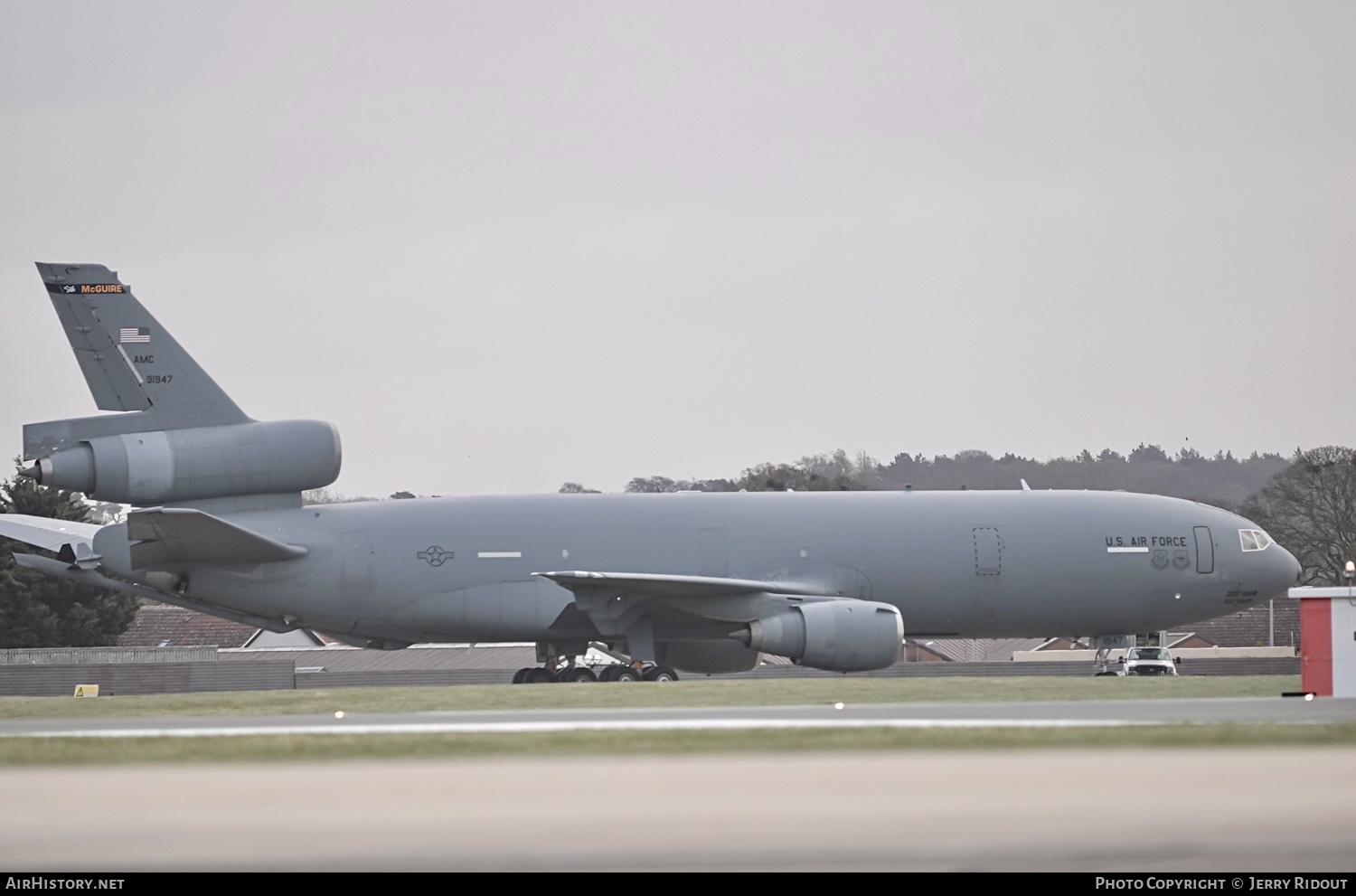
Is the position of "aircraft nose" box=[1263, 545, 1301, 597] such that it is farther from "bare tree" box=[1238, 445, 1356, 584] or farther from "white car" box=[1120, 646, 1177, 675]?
"bare tree" box=[1238, 445, 1356, 584]

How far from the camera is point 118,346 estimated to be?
3291cm

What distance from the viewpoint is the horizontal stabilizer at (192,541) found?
3183 centimetres

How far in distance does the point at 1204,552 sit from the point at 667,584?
12.6m

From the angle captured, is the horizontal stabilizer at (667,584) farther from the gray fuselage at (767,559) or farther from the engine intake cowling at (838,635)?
the engine intake cowling at (838,635)

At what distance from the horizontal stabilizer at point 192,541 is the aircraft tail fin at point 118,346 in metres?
2.15

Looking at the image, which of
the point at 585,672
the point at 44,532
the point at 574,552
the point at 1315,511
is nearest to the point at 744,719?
the point at 574,552

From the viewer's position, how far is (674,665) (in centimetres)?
3631

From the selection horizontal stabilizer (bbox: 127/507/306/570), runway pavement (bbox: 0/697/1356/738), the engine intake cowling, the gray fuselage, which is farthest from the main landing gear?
runway pavement (bbox: 0/697/1356/738)

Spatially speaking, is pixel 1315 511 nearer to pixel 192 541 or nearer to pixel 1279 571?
pixel 1279 571

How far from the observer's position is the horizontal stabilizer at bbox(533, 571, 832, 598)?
32938mm

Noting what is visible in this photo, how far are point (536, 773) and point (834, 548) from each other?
21.7 meters
